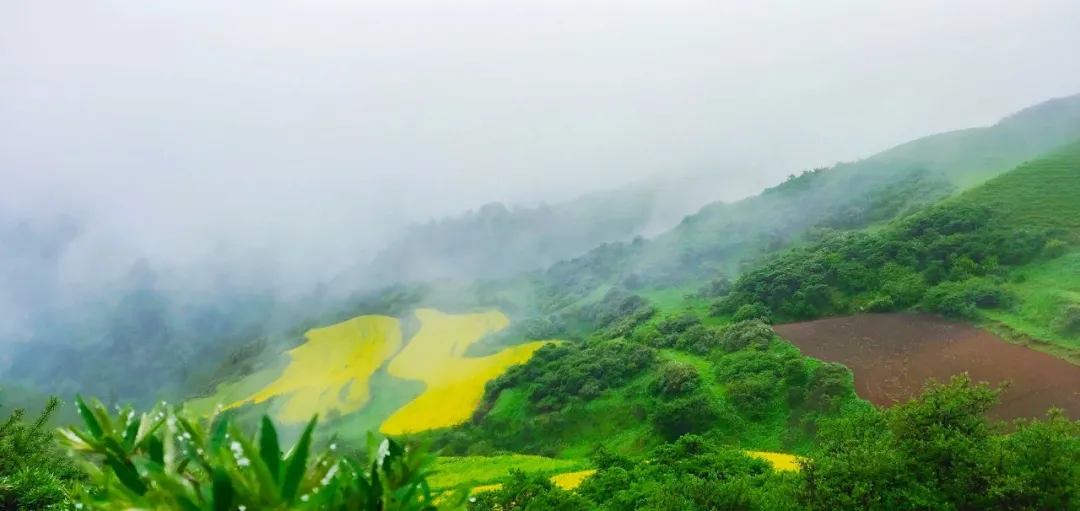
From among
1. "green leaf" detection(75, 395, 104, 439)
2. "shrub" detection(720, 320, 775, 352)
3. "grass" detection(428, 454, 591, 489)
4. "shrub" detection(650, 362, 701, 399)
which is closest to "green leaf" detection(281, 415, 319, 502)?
"green leaf" detection(75, 395, 104, 439)

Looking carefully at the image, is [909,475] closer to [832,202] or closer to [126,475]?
[126,475]

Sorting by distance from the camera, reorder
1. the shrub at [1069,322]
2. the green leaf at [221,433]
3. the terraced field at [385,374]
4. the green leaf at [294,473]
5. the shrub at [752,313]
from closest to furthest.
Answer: the green leaf at [294,473] → the green leaf at [221,433] → the shrub at [1069,322] → the shrub at [752,313] → the terraced field at [385,374]

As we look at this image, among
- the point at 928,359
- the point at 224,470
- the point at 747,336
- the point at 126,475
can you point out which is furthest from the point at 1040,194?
the point at 126,475

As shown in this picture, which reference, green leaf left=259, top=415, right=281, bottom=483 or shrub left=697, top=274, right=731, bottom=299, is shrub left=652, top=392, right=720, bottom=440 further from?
green leaf left=259, top=415, right=281, bottom=483

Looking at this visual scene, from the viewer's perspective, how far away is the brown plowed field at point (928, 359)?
26.9 metres

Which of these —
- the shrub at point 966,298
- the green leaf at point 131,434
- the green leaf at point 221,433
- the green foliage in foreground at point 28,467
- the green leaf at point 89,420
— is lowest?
the shrub at point 966,298

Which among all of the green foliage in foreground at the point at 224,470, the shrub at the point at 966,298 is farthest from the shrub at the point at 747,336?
the green foliage in foreground at the point at 224,470

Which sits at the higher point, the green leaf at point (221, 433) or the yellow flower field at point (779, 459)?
the green leaf at point (221, 433)

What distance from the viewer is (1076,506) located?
1154cm

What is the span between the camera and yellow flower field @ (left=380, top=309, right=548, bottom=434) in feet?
143

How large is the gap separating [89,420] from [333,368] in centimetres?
5815

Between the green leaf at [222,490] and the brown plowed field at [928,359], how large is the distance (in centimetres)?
3005

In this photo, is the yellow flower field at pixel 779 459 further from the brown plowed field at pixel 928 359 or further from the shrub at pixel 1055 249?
the shrub at pixel 1055 249

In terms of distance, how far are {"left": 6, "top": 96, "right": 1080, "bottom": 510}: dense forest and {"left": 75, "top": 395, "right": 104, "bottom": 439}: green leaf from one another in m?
0.01
